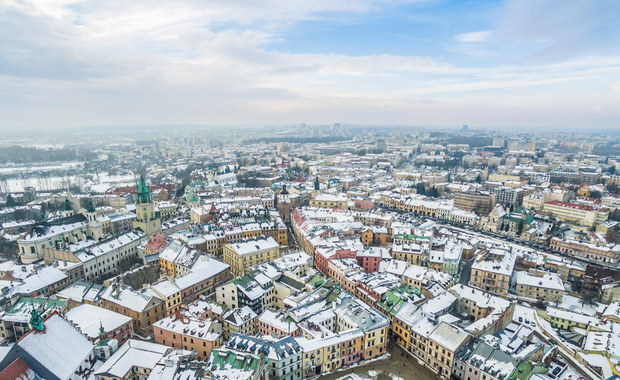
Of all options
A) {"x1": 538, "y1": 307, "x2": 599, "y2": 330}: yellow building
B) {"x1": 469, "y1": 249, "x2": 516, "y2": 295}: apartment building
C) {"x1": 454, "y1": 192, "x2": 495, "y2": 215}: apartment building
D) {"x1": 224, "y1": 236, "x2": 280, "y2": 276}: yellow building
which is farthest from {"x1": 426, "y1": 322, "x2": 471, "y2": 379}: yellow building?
{"x1": 454, "y1": 192, "x2": 495, "y2": 215}: apartment building

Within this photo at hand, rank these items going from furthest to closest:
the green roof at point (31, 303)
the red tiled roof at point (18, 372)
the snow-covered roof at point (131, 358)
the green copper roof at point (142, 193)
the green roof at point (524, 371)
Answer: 1. the green copper roof at point (142, 193)
2. the green roof at point (31, 303)
3. the green roof at point (524, 371)
4. the snow-covered roof at point (131, 358)
5. the red tiled roof at point (18, 372)

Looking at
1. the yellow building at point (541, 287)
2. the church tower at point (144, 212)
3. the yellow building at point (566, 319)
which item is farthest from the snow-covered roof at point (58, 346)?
the yellow building at point (541, 287)

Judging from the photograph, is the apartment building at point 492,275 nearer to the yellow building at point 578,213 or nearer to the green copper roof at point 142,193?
the yellow building at point 578,213

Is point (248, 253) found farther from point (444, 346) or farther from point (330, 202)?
point (330, 202)

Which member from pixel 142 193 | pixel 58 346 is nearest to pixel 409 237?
pixel 142 193

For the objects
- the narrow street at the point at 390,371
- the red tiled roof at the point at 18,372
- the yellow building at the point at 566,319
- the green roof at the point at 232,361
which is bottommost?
the narrow street at the point at 390,371
